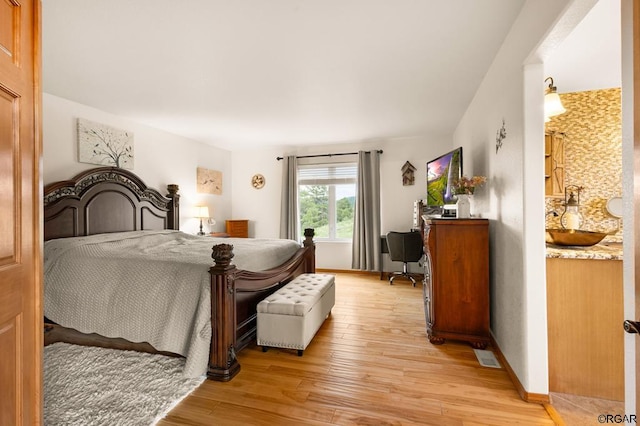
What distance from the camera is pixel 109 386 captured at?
6.41ft

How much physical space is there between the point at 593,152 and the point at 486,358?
1.85 meters

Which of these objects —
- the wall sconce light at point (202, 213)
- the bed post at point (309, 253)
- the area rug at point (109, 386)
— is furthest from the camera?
the wall sconce light at point (202, 213)

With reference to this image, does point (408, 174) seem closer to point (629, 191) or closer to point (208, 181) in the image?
point (208, 181)

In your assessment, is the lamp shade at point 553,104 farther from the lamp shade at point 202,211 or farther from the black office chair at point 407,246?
the lamp shade at point 202,211

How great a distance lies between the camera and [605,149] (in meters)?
2.34

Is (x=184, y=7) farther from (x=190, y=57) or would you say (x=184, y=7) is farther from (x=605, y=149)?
(x=605, y=149)

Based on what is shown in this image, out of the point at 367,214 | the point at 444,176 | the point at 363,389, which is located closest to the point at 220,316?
the point at 363,389

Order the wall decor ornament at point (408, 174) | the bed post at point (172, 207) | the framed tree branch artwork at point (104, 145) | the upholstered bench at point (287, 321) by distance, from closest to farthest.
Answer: the upholstered bench at point (287, 321)
the framed tree branch artwork at point (104, 145)
the bed post at point (172, 207)
the wall decor ornament at point (408, 174)

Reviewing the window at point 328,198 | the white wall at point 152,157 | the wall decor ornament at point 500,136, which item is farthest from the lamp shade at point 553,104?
the white wall at point 152,157

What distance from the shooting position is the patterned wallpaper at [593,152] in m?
2.32

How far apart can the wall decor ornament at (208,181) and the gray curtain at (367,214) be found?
270 cm

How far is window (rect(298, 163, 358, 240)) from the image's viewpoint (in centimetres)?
566

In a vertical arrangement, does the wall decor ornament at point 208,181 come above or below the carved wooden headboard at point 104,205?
above

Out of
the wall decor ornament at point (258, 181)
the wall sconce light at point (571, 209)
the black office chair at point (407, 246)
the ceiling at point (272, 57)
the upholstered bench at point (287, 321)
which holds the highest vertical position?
the ceiling at point (272, 57)
